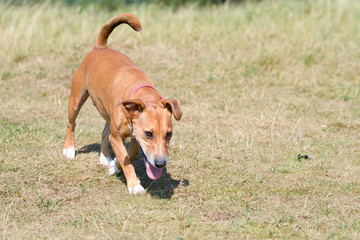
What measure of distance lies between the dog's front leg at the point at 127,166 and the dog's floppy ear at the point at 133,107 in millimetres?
489

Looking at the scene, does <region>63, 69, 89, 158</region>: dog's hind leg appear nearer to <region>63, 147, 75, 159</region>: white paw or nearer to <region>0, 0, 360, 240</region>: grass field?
<region>63, 147, 75, 159</region>: white paw

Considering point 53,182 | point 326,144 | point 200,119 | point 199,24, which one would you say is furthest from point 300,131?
point 199,24

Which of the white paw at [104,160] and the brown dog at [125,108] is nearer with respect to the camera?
the brown dog at [125,108]

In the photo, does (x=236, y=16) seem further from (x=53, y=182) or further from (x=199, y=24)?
(x=53, y=182)

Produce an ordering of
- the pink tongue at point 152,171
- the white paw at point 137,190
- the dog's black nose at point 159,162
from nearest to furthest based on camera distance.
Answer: the dog's black nose at point 159,162, the pink tongue at point 152,171, the white paw at point 137,190

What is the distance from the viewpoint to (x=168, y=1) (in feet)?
→ 56.2

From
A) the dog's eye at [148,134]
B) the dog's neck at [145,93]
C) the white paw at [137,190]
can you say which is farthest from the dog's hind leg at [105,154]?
the dog's eye at [148,134]

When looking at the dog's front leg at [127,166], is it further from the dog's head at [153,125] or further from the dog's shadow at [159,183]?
the dog's head at [153,125]

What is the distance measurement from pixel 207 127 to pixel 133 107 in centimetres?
285

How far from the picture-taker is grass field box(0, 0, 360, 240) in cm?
466

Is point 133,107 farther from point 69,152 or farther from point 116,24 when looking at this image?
point 116,24

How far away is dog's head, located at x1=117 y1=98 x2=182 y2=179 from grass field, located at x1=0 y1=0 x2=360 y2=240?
57 cm

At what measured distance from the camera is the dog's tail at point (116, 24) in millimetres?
6152

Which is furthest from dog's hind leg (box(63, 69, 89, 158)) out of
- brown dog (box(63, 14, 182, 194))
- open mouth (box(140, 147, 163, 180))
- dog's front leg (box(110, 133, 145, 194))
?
open mouth (box(140, 147, 163, 180))
